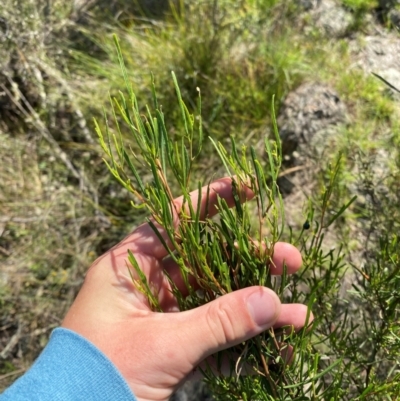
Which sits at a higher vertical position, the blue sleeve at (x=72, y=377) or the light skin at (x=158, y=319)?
the light skin at (x=158, y=319)

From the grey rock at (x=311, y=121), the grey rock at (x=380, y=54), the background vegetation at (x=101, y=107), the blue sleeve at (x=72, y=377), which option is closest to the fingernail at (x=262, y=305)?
the blue sleeve at (x=72, y=377)

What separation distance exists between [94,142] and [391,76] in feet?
5.52

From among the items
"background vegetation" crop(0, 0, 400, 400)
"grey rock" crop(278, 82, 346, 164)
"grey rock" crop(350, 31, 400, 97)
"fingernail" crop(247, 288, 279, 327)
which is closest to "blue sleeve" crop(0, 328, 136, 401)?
"fingernail" crop(247, 288, 279, 327)

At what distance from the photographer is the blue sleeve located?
1049 millimetres

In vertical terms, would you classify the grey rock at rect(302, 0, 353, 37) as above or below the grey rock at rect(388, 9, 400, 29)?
below

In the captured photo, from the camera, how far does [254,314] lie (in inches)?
33.6

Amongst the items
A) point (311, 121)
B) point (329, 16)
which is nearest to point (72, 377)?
point (311, 121)

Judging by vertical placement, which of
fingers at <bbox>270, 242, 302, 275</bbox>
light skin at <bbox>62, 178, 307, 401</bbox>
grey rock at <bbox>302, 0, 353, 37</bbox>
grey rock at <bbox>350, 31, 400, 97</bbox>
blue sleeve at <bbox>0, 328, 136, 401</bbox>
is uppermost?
grey rock at <bbox>302, 0, 353, 37</bbox>

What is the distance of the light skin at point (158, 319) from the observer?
0.91 m

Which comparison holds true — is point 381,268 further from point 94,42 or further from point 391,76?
point 94,42

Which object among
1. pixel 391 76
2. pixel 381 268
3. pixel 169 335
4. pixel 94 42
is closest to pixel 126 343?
pixel 169 335

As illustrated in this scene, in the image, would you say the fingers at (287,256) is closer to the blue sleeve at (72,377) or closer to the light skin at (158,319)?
the light skin at (158,319)

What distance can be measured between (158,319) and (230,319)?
0.64 feet

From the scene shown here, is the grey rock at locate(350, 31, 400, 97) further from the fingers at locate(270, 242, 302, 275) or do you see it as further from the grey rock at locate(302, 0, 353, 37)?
the fingers at locate(270, 242, 302, 275)
